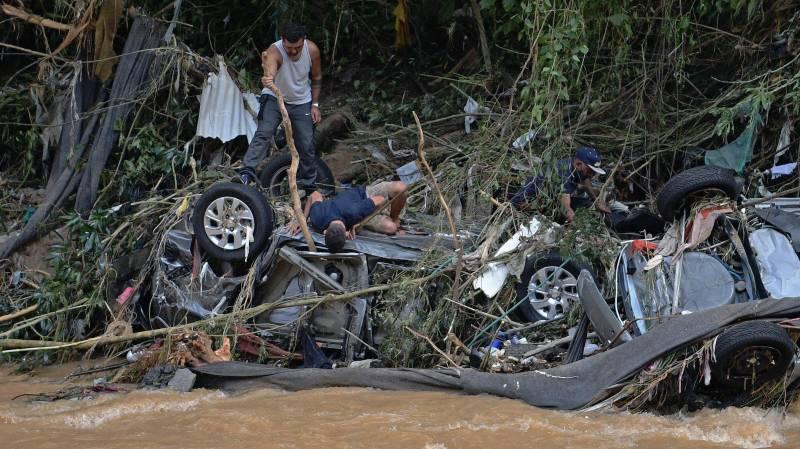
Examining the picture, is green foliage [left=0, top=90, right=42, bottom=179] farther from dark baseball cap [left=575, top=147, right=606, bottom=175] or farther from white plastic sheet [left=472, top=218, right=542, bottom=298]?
dark baseball cap [left=575, top=147, right=606, bottom=175]

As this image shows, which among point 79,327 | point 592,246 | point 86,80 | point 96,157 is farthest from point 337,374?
point 86,80

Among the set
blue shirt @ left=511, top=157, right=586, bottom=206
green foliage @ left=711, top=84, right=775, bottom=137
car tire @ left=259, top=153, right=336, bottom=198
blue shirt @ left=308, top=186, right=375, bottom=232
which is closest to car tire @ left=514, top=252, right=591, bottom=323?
blue shirt @ left=511, top=157, right=586, bottom=206

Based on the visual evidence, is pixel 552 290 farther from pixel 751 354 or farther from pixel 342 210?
pixel 751 354

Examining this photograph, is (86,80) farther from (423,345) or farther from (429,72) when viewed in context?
(423,345)

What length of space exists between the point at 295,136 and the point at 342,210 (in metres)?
1.54

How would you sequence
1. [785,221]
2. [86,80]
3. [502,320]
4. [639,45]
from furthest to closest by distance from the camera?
1. [86,80]
2. [639,45]
3. [502,320]
4. [785,221]

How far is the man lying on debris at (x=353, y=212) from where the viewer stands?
8602 mm

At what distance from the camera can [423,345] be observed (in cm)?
823

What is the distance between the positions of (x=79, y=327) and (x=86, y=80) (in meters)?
3.55

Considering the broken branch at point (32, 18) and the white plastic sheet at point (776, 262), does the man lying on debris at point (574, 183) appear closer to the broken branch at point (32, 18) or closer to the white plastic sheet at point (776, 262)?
the white plastic sheet at point (776, 262)

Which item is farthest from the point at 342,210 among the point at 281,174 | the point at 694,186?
the point at 694,186

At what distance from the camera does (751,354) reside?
6586 millimetres

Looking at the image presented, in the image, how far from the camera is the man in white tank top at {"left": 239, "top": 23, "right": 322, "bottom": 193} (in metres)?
9.70

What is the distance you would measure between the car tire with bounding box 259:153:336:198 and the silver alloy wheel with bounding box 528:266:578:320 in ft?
8.71
